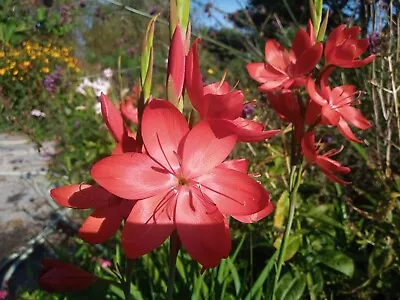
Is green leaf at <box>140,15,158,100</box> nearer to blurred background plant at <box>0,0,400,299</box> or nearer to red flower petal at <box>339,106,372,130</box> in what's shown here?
blurred background plant at <box>0,0,400,299</box>

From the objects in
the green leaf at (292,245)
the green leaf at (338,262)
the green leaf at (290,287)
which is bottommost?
the green leaf at (290,287)

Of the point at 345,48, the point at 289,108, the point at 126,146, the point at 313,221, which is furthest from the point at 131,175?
the point at 313,221

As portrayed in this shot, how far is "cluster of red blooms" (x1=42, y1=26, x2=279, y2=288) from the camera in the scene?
2.21 feet

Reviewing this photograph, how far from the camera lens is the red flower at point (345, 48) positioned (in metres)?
1.15

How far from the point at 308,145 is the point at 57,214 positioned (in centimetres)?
237

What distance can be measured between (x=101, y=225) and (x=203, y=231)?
18cm

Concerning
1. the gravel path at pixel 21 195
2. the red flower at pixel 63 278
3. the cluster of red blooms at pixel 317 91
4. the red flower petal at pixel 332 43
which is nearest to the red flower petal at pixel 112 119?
the red flower at pixel 63 278

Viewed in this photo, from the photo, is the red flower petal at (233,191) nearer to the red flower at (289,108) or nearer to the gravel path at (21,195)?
the red flower at (289,108)

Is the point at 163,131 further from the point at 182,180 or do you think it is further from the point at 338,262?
the point at 338,262

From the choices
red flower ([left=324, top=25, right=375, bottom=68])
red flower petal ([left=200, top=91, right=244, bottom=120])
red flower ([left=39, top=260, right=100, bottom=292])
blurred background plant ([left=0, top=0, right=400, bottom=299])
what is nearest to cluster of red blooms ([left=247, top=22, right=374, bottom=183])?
red flower ([left=324, top=25, right=375, bottom=68])

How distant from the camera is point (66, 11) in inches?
154

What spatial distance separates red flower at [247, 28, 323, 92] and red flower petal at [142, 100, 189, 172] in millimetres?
568

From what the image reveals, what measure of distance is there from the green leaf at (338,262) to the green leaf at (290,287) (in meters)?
0.11

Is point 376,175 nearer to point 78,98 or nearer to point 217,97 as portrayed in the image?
point 217,97
